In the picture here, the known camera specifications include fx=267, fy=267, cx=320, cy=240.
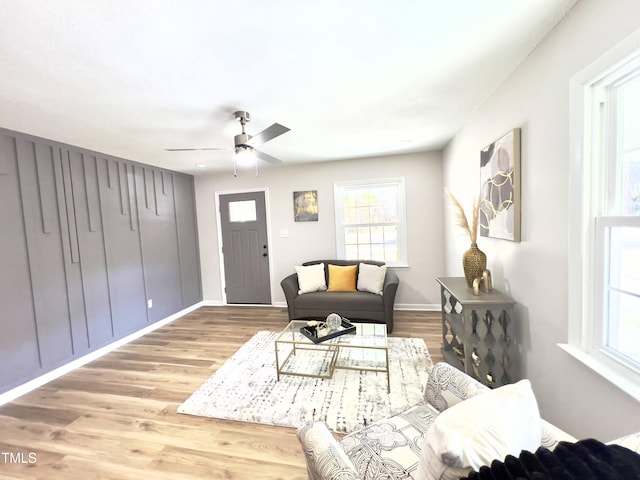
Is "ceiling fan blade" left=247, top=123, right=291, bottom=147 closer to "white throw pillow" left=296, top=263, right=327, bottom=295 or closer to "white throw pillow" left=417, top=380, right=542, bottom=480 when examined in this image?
"white throw pillow" left=417, top=380, right=542, bottom=480

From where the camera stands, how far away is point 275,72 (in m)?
1.66

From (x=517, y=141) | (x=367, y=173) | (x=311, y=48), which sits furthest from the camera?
(x=367, y=173)

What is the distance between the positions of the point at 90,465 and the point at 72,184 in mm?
2619

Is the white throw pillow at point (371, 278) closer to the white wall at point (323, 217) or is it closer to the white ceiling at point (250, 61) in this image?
the white wall at point (323, 217)

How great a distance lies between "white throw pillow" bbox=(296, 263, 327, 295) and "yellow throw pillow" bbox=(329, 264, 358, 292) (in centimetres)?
13

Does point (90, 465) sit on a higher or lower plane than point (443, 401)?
lower

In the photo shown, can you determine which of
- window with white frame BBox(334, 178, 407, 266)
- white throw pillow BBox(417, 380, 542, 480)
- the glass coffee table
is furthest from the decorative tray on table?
window with white frame BBox(334, 178, 407, 266)

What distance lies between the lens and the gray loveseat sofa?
3.28m

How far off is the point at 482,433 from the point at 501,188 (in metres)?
1.76

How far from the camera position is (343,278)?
3.72m

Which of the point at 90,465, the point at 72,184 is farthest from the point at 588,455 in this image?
the point at 72,184

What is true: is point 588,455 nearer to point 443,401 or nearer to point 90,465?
point 443,401

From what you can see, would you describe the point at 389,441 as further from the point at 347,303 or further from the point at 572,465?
the point at 347,303

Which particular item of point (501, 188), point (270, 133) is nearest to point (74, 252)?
point (270, 133)
